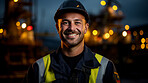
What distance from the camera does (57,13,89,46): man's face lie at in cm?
268

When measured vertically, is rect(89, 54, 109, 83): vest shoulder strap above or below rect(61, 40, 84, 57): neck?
below

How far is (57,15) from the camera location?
9.59 feet

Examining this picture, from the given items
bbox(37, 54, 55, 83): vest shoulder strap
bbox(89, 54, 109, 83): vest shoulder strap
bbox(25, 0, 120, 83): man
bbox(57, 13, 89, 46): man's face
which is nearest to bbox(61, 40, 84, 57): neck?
bbox(25, 0, 120, 83): man

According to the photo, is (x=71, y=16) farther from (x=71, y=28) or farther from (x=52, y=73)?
(x=52, y=73)

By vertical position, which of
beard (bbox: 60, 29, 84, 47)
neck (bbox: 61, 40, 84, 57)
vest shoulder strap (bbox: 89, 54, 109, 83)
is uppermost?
beard (bbox: 60, 29, 84, 47)

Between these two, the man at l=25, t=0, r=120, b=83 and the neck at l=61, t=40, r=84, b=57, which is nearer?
the man at l=25, t=0, r=120, b=83

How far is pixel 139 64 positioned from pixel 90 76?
15350 millimetres

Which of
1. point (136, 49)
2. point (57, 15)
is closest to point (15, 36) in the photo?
point (136, 49)

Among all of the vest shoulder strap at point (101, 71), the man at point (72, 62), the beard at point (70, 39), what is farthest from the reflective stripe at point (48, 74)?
the vest shoulder strap at point (101, 71)

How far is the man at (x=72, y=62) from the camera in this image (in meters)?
2.59

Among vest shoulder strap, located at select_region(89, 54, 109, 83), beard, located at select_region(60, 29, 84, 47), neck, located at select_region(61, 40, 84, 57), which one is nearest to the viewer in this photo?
vest shoulder strap, located at select_region(89, 54, 109, 83)

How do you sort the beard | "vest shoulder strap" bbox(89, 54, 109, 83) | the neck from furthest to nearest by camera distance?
the neck, the beard, "vest shoulder strap" bbox(89, 54, 109, 83)

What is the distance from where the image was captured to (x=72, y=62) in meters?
2.79

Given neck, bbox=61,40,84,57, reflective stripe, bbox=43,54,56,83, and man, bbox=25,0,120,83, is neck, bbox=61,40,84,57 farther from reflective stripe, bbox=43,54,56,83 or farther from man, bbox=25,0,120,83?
reflective stripe, bbox=43,54,56,83
